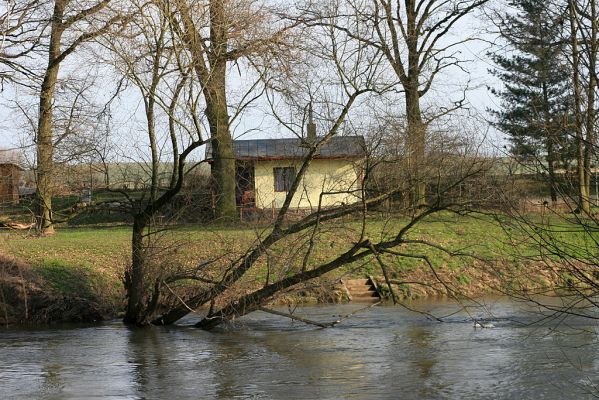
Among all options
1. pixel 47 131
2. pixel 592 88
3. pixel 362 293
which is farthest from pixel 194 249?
pixel 592 88

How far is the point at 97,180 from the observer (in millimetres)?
19422

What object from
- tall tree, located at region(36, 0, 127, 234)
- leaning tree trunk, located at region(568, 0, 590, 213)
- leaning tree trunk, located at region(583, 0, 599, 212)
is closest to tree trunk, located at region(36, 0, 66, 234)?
tall tree, located at region(36, 0, 127, 234)

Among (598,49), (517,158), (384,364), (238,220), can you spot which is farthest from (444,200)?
(598,49)

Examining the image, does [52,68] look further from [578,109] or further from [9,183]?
[578,109]

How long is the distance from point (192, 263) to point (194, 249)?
0.48m

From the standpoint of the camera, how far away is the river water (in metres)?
13.0

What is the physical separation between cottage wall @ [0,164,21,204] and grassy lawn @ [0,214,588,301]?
1.10 meters

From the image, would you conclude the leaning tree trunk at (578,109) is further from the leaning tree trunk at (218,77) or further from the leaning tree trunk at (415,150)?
the leaning tree trunk at (218,77)

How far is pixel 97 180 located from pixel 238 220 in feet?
13.3

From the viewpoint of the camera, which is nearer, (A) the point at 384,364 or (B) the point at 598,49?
(B) the point at 598,49

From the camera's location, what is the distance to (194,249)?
20781 mm

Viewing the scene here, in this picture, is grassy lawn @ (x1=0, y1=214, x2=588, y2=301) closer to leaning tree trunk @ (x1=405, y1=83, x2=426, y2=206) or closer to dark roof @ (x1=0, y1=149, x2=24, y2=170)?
leaning tree trunk @ (x1=405, y1=83, x2=426, y2=206)

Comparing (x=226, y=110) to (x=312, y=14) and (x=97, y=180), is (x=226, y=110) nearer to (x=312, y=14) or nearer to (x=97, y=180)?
(x=97, y=180)

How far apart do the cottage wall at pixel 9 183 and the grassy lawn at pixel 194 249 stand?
1097mm
